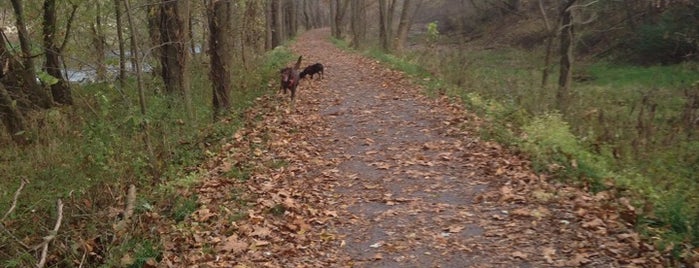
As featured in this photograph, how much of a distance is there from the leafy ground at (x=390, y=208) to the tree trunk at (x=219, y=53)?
2321mm

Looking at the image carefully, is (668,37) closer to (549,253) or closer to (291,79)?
(291,79)

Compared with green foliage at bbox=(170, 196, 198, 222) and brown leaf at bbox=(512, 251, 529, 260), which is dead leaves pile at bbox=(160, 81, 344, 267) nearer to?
green foliage at bbox=(170, 196, 198, 222)

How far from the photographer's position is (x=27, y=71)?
49.1 feet

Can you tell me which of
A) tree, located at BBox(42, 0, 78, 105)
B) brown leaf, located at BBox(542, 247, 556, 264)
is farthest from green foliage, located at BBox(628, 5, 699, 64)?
tree, located at BBox(42, 0, 78, 105)

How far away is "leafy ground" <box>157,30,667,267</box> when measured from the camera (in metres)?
5.80

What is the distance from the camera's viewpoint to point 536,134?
904cm

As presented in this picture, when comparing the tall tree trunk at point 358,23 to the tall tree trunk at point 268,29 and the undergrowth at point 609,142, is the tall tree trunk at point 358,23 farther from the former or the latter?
the undergrowth at point 609,142

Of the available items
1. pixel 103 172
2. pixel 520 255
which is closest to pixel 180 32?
pixel 103 172

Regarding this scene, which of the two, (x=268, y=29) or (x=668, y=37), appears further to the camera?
(x=268, y=29)

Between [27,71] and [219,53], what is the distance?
5891 millimetres

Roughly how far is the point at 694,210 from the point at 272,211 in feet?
15.7

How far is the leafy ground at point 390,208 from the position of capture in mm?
5805

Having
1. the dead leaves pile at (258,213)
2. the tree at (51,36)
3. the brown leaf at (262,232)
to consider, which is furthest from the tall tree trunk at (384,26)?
the brown leaf at (262,232)

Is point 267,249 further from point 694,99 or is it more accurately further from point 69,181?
point 694,99
